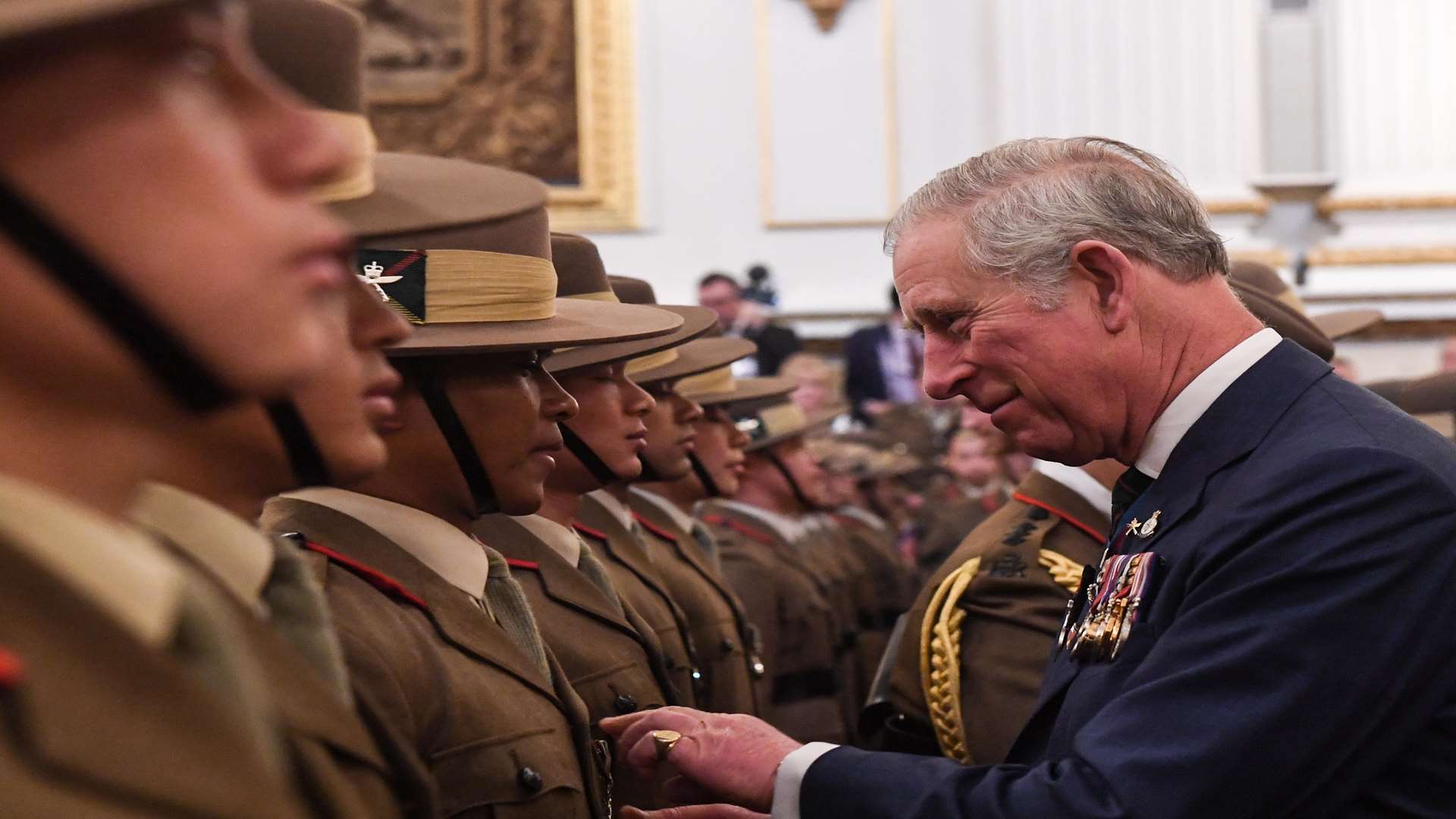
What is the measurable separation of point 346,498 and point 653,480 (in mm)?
1939

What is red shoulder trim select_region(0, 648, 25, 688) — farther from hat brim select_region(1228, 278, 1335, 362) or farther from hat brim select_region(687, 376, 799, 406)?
hat brim select_region(687, 376, 799, 406)

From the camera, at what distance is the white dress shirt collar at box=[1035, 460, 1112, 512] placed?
3.45 meters

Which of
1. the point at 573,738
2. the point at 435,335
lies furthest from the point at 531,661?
the point at 435,335

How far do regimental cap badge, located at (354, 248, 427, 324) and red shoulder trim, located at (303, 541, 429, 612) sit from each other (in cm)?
37

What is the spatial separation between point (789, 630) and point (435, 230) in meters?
4.51

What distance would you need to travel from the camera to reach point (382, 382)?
1929 mm

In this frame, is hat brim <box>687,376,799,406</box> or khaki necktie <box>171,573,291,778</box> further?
hat brim <box>687,376,799,406</box>

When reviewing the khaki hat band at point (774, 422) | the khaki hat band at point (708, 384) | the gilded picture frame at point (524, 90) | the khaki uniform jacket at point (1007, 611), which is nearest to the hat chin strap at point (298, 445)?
the khaki uniform jacket at point (1007, 611)

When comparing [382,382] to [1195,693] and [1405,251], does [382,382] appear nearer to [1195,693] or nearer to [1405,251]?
[1195,693]

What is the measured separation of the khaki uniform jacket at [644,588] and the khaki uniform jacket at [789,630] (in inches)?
64.9

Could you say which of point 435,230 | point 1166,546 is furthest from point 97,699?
point 1166,546

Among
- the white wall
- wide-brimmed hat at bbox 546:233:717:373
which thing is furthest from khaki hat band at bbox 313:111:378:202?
the white wall

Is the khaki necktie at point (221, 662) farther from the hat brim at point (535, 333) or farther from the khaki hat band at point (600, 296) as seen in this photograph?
the khaki hat band at point (600, 296)

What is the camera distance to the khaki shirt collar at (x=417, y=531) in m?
2.42
